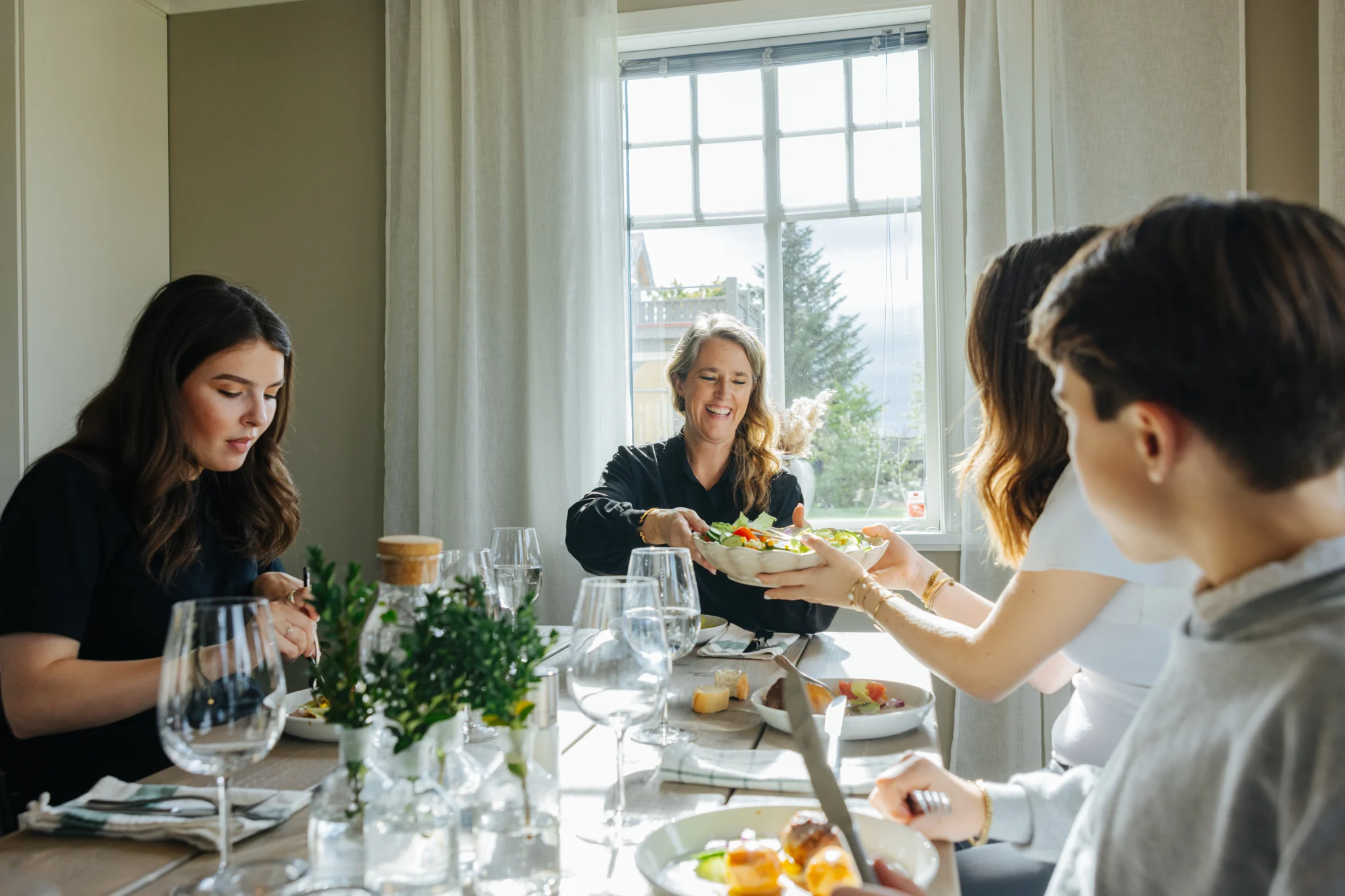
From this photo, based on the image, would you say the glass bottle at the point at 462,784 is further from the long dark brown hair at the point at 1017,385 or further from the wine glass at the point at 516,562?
the long dark brown hair at the point at 1017,385

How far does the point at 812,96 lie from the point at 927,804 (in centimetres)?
287

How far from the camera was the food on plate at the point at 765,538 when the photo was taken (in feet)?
5.62

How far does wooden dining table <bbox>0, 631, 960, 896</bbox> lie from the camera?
860 millimetres

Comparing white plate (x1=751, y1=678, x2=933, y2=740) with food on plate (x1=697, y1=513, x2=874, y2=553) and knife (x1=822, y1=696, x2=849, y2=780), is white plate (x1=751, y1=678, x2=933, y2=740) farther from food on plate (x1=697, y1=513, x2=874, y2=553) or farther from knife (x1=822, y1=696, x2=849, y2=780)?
food on plate (x1=697, y1=513, x2=874, y2=553)

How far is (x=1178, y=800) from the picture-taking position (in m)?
0.65

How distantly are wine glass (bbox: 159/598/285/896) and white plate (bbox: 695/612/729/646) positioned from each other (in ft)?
3.49

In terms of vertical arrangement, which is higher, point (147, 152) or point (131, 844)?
point (147, 152)

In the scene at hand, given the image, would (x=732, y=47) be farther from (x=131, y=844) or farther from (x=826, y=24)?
(x=131, y=844)

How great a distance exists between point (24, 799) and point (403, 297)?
220 centimetres

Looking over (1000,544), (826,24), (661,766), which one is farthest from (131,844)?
(826,24)

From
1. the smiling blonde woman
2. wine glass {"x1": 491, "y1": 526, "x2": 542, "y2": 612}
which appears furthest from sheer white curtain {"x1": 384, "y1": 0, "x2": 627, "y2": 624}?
wine glass {"x1": 491, "y1": 526, "x2": 542, "y2": 612}

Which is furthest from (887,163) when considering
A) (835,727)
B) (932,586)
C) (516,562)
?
(835,727)

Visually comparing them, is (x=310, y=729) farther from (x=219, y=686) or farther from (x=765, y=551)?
(x=765, y=551)

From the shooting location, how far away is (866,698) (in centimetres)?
143
